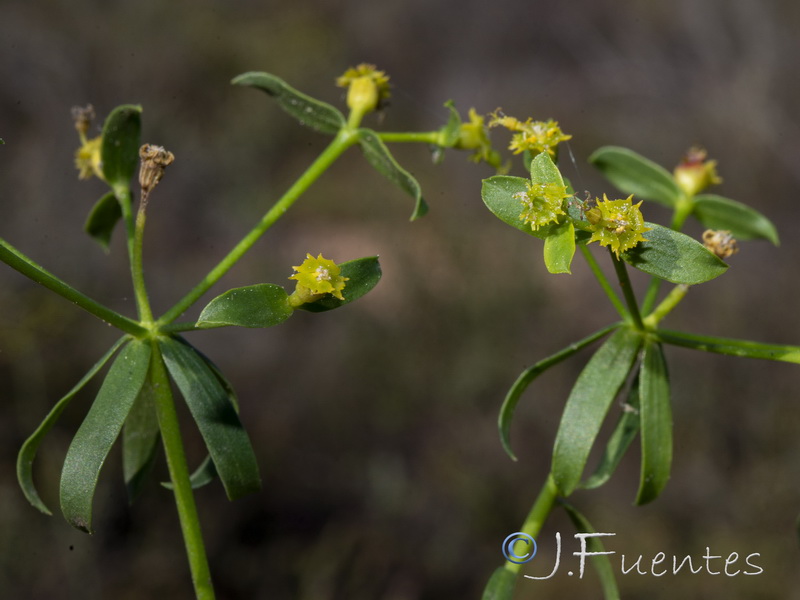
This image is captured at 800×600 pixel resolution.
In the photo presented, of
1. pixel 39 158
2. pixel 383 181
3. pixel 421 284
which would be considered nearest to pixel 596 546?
pixel 421 284

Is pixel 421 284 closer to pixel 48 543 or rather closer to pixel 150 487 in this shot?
pixel 150 487

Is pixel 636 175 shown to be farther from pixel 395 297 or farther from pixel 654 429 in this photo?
pixel 395 297

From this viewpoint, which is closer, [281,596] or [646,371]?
[646,371]

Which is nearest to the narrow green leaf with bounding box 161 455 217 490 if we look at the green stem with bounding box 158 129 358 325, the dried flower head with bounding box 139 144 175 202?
the green stem with bounding box 158 129 358 325

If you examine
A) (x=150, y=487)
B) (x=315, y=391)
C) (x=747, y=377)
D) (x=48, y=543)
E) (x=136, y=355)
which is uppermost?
(x=747, y=377)

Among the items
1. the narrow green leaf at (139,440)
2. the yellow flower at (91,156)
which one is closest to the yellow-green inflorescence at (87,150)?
the yellow flower at (91,156)
